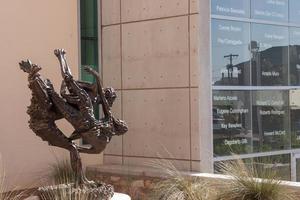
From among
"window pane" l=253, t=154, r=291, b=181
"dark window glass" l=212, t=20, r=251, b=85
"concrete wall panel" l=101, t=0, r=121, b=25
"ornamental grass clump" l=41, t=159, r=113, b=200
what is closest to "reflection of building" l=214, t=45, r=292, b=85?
"dark window glass" l=212, t=20, r=251, b=85

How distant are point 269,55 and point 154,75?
2544 mm

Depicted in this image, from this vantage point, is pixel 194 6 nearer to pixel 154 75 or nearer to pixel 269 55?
pixel 154 75

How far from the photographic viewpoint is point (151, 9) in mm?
10125

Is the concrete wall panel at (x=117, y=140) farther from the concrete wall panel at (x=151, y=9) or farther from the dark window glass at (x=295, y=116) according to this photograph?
the dark window glass at (x=295, y=116)

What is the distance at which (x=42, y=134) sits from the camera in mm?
5863

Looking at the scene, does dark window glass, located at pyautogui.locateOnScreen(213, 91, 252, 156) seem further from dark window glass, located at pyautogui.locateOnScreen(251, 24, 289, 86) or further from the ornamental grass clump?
the ornamental grass clump

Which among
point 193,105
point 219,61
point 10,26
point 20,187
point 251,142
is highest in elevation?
point 10,26

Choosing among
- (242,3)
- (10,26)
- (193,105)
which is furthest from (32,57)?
(242,3)

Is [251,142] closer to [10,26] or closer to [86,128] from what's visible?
[10,26]

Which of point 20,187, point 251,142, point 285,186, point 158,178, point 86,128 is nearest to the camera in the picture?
point 86,128

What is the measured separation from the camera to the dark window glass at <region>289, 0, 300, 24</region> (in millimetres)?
11875

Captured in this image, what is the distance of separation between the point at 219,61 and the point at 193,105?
1.05 meters

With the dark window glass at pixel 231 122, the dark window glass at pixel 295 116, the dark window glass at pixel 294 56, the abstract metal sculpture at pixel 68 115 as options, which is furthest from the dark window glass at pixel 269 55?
the abstract metal sculpture at pixel 68 115

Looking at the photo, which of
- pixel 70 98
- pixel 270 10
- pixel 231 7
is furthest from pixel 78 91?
pixel 270 10
